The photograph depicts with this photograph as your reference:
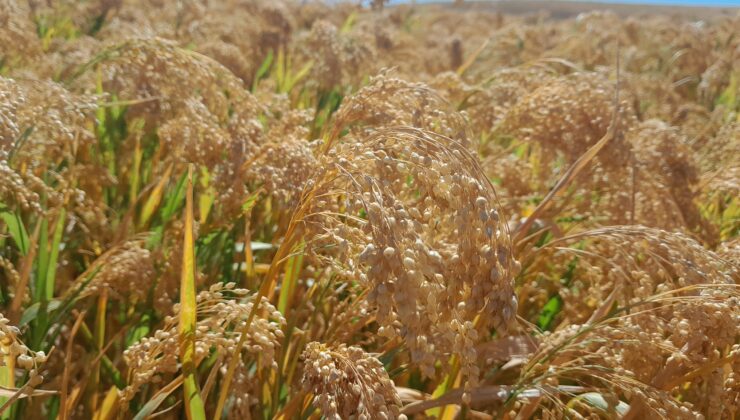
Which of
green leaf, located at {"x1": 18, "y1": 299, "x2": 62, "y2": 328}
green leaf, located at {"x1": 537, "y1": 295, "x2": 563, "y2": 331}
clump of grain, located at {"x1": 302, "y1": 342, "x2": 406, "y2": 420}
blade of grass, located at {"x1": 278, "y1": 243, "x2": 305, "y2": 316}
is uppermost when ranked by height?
clump of grain, located at {"x1": 302, "y1": 342, "x2": 406, "y2": 420}

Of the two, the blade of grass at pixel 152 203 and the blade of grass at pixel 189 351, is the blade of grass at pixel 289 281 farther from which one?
the blade of grass at pixel 152 203

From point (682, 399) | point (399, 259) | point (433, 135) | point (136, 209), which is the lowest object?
point (682, 399)

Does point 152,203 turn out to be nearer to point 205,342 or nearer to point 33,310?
point 33,310

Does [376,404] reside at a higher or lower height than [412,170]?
lower

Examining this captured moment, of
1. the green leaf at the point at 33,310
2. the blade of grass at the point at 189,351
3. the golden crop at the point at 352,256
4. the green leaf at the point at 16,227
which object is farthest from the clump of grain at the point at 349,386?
the green leaf at the point at 16,227

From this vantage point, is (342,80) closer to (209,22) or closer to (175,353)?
(209,22)

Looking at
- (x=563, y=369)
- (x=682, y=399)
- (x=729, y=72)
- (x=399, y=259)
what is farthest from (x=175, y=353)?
(x=729, y=72)

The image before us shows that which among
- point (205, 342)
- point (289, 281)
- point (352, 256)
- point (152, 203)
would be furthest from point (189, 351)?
point (152, 203)

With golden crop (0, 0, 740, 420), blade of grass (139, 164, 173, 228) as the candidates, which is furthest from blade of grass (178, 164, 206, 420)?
blade of grass (139, 164, 173, 228)

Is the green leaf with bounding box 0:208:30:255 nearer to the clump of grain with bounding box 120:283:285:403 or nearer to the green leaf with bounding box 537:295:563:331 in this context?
the clump of grain with bounding box 120:283:285:403

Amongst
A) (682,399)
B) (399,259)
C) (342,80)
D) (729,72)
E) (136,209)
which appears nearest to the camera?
(399,259)

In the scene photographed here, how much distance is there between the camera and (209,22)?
5285mm

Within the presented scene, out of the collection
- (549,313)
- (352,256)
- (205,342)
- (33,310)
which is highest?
(352,256)

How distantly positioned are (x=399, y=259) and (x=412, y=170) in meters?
0.23
